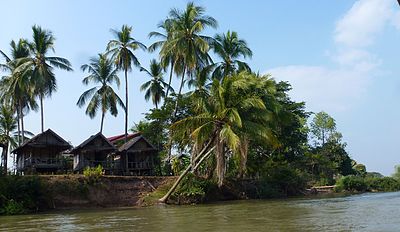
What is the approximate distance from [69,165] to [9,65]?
10.0 m

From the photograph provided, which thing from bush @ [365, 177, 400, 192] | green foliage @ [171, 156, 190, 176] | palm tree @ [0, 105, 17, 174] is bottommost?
bush @ [365, 177, 400, 192]

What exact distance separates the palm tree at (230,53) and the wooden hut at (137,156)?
328 inches

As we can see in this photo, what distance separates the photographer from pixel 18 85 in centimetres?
3603

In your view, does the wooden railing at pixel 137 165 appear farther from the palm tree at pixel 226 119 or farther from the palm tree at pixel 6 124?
the palm tree at pixel 6 124

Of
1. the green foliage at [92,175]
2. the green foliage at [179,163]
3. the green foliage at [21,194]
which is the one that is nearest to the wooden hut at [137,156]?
the green foliage at [179,163]

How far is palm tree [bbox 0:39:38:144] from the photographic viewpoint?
115 feet

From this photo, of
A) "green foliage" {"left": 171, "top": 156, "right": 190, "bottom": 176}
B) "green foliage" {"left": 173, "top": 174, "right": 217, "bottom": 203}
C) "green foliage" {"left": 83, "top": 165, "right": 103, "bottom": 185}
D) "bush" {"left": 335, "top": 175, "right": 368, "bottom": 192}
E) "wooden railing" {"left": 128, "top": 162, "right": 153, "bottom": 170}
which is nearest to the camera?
"green foliage" {"left": 173, "top": 174, "right": 217, "bottom": 203}

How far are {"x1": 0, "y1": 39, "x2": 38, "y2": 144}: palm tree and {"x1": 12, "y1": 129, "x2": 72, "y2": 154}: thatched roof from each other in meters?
4.07

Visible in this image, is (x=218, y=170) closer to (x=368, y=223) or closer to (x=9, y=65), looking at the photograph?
(x=368, y=223)

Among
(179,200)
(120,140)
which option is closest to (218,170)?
(179,200)

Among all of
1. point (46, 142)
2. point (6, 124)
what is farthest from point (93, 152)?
point (6, 124)

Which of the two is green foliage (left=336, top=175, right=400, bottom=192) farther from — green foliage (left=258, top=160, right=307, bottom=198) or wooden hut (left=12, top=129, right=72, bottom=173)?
wooden hut (left=12, top=129, right=72, bottom=173)

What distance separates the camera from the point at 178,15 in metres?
36.2

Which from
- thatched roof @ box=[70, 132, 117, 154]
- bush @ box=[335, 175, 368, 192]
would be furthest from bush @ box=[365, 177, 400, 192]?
thatched roof @ box=[70, 132, 117, 154]
